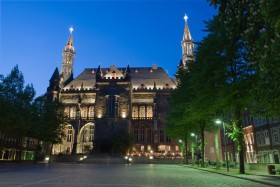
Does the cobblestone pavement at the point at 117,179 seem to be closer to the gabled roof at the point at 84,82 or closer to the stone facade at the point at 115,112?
the stone facade at the point at 115,112

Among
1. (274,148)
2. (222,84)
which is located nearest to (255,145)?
(274,148)

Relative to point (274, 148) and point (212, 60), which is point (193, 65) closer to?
point (212, 60)

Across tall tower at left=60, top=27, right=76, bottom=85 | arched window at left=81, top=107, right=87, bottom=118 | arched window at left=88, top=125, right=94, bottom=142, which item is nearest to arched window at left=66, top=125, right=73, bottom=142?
arched window at left=81, top=107, right=87, bottom=118

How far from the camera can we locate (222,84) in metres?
21.2

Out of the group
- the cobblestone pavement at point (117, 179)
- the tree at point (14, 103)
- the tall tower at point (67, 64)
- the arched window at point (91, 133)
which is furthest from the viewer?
the tall tower at point (67, 64)

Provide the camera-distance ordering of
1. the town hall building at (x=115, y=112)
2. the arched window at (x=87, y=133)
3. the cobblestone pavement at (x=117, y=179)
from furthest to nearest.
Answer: the arched window at (x=87, y=133) < the town hall building at (x=115, y=112) < the cobblestone pavement at (x=117, y=179)

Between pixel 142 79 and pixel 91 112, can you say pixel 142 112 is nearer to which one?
pixel 142 79

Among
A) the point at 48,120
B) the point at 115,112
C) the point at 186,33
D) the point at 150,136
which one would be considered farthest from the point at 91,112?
the point at 186,33

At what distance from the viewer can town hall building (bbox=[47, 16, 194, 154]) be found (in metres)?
76.6

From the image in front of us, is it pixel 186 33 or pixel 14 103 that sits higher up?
→ pixel 186 33

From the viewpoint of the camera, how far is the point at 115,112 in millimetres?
77000

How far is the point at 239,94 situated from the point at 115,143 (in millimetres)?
49833

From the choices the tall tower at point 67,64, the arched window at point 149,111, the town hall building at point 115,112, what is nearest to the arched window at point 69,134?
the town hall building at point 115,112

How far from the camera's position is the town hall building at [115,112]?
76.6 meters
